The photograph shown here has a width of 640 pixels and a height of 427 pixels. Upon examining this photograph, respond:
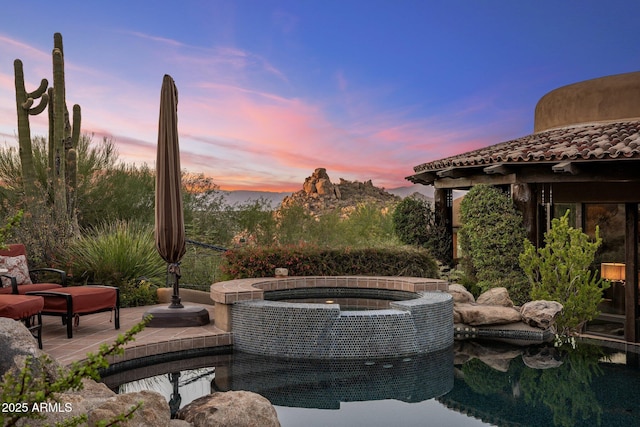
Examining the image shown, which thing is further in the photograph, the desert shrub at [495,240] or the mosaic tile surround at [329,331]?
the desert shrub at [495,240]

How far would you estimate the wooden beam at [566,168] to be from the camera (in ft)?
30.5

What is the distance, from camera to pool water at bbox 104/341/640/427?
199 inches

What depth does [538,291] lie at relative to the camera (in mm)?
8953

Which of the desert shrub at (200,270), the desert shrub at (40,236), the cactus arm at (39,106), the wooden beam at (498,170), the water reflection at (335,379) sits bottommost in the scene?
the water reflection at (335,379)

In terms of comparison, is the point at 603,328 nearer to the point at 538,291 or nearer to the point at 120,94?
the point at 538,291

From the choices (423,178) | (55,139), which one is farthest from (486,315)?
(55,139)

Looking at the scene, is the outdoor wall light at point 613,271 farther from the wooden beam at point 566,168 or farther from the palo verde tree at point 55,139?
the palo verde tree at point 55,139

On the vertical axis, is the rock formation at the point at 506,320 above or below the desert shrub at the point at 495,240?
below

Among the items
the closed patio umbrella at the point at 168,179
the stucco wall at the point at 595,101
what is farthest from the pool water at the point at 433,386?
the stucco wall at the point at 595,101

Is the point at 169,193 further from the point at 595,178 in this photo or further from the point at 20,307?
the point at 595,178

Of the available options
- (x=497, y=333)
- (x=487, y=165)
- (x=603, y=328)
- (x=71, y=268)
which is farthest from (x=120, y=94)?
(x=603, y=328)

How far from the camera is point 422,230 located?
13375mm

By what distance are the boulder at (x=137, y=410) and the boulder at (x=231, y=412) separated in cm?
45

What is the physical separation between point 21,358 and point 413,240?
10452 mm
